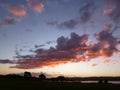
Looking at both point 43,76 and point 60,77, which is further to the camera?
point 43,76

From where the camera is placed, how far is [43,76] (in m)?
165

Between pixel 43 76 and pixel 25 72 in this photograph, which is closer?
pixel 25 72

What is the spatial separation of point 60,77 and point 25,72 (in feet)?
77.0

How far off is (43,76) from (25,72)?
15.9 metres

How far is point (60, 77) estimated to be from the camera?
152250mm

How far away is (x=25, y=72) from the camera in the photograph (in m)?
154

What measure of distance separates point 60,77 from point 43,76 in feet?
56.7
